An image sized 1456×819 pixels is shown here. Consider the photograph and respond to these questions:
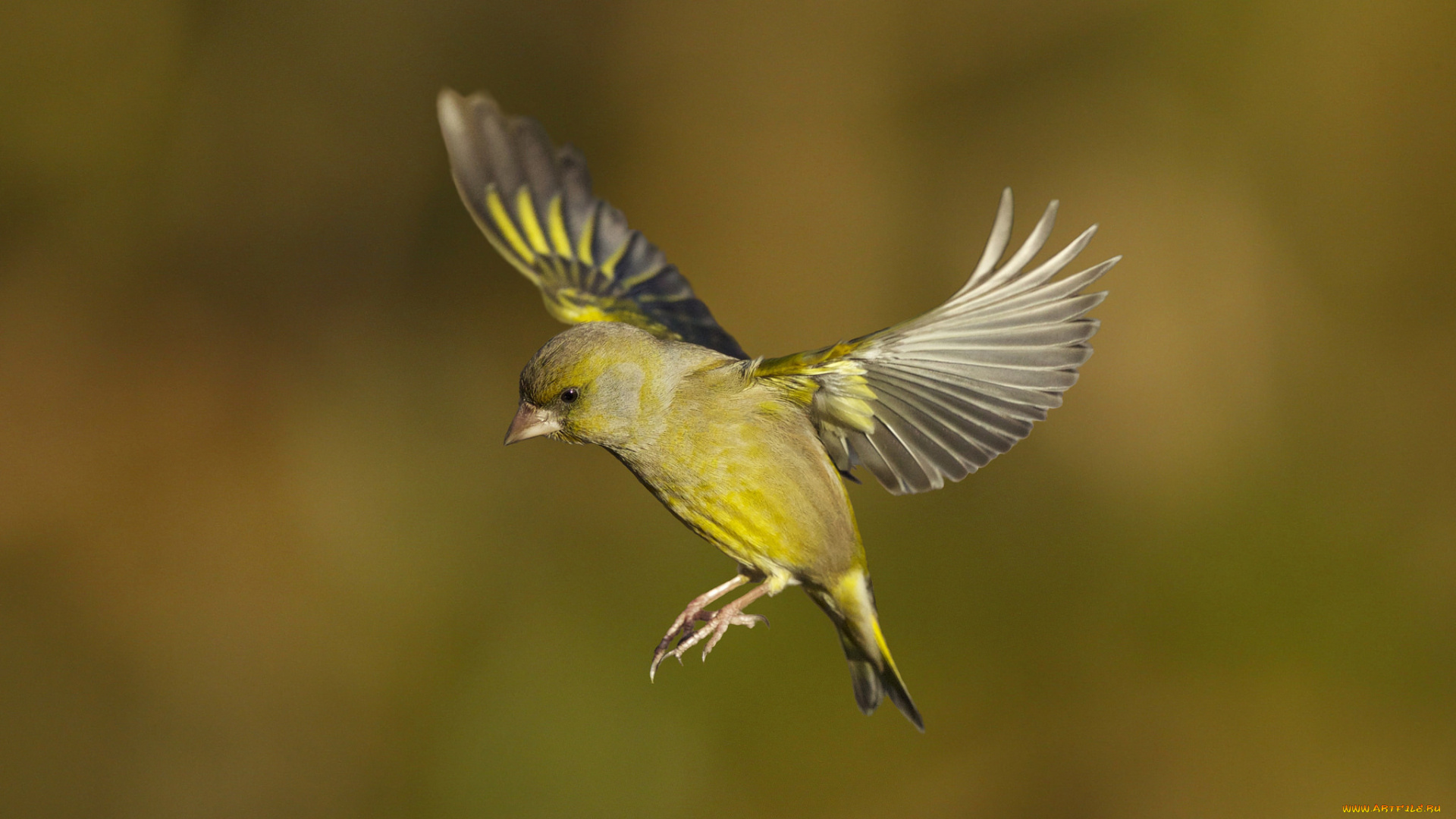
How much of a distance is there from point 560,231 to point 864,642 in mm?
1558

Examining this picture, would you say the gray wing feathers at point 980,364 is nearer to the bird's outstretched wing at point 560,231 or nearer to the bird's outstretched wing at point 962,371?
the bird's outstretched wing at point 962,371

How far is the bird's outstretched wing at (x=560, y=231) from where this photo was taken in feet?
9.42

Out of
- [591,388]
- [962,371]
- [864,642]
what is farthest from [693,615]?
[962,371]

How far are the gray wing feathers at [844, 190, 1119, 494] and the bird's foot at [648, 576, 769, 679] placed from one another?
410 mm

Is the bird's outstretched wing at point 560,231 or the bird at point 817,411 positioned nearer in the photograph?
the bird at point 817,411

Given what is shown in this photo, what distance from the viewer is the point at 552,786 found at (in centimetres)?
474

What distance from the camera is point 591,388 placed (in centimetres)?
207

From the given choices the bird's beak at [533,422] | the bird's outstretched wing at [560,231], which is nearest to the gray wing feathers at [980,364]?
the bird's beak at [533,422]

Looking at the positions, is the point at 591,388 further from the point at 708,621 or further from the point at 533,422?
the point at 708,621

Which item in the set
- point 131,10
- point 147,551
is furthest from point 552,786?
point 131,10

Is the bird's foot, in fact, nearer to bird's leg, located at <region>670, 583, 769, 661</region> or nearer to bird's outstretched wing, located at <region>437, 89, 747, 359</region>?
bird's leg, located at <region>670, 583, 769, 661</region>

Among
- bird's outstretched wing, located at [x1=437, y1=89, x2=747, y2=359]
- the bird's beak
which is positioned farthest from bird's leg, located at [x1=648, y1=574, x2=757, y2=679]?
bird's outstretched wing, located at [x1=437, y1=89, x2=747, y2=359]

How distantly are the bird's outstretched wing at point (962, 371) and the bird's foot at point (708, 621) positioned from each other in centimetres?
41

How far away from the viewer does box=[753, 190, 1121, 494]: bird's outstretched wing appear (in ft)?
6.10
